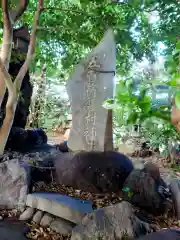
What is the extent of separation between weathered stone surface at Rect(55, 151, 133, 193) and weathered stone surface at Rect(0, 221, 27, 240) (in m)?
0.84

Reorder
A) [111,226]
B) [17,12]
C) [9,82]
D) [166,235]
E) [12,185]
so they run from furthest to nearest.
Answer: [17,12] < [9,82] < [12,185] < [111,226] < [166,235]

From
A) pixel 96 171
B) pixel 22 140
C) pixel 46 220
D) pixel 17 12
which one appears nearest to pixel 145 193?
pixel 96 171

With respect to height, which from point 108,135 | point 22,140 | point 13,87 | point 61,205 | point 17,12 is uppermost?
point 17,12

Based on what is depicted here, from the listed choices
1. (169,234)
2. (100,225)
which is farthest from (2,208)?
(169,234)

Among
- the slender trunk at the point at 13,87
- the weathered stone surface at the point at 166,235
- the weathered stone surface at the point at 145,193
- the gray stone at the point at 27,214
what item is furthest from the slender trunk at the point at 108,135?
the weathered stone surface at the point at 166,235

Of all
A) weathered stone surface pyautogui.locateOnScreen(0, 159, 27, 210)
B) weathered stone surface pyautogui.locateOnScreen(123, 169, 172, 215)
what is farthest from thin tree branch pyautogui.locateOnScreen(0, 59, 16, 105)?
weathered stone surface pyautogui.locateOnScreen(123, 169, 172, 215)

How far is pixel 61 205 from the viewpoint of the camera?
2701mm

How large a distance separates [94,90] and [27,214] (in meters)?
1.70

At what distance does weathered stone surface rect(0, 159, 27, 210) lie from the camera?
9.90ft

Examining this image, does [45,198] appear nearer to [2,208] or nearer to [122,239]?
[2,208]

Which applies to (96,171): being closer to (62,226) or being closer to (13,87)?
(62,226)

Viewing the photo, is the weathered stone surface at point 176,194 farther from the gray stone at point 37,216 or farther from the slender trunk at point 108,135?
the gray stone at point 37,216

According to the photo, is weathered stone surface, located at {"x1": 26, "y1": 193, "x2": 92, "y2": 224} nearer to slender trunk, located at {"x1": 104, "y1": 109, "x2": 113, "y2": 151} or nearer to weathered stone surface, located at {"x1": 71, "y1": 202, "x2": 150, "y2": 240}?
weathered stone surface, located at {"x1": 71, "y1": 202, "x2": 150, "y2": 240}

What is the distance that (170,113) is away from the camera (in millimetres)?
650
